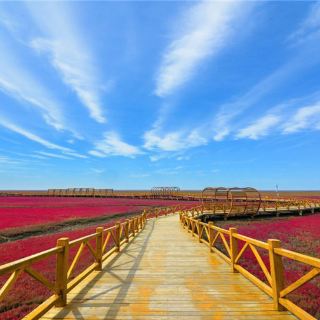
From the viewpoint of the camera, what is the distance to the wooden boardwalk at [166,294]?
5.25 meters

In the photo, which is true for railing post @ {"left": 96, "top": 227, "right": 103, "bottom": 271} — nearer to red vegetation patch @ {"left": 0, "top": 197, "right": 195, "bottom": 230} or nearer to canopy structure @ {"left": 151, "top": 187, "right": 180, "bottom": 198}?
red vegetation patch @ {"left": 0, "top": 197, "right": 195, "bottom": 230}

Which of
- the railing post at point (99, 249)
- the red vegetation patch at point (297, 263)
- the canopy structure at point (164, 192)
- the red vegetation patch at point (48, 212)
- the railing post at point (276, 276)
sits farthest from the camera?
the canopy structure at point (164, 192)

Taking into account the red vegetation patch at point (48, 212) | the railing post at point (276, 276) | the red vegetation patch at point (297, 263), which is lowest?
the red vegetation patch at point (297, 263)

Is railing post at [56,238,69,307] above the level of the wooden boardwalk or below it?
above

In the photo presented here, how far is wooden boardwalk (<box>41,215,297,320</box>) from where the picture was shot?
525cm

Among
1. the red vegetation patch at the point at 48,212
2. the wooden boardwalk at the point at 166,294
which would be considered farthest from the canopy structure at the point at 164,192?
the wooden boardwalk at the point at 166,294

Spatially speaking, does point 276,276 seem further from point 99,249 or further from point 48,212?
point 48,212

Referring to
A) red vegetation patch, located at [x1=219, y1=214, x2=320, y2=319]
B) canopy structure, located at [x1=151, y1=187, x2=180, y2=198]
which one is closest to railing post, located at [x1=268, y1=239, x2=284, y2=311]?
red vegetation patch, located at [x1=219, y1=214, x2=320, y2=319]

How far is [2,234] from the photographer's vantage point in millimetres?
21828

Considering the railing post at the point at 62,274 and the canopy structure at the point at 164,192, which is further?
the canopy structure at the point at 164,192

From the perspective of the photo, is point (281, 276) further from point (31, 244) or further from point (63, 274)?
point (31, 244)

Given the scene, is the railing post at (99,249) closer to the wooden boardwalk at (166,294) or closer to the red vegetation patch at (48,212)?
the wooden boardwalk at (166,294)

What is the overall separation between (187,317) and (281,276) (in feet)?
6.65

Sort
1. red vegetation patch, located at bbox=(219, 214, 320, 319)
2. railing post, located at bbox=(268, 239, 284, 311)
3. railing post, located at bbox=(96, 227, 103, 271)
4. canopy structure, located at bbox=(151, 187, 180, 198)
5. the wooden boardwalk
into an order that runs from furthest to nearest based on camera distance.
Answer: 1. canopy structure, located at bbox=(151, 187, 180, 198)
2. red vegetation patch, located at bbox=(219, 214, 320, 319)
3. railing post, located at bbox=(96, 227, 103, 271)
4. railing post, located at bbox=(268, 239, 284, 311)
5. the wooden boardwalk
